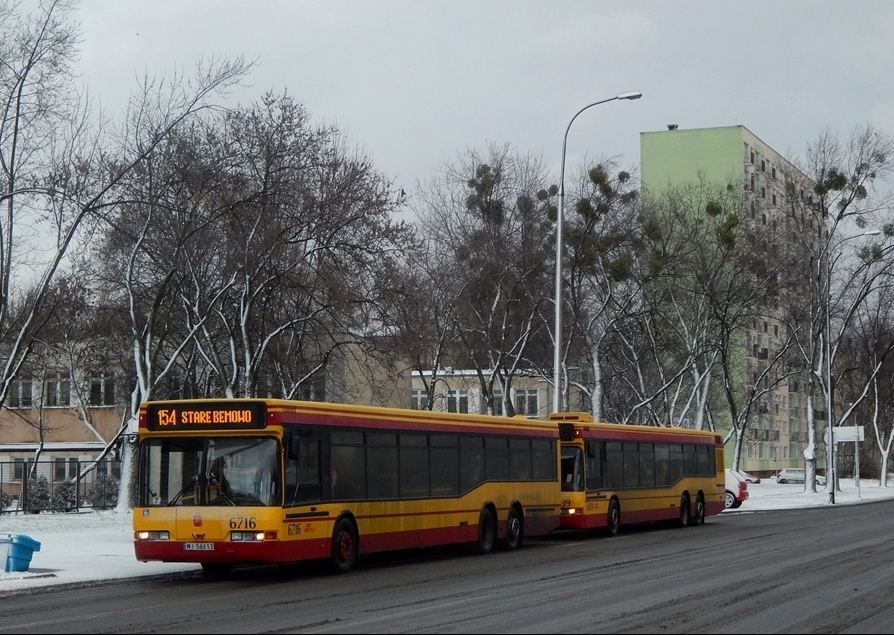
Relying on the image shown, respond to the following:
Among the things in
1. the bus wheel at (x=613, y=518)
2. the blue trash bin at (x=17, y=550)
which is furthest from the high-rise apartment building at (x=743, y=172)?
the blue trash bin at (x=17, y=550)

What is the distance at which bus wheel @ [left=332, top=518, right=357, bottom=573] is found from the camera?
66.3 ft

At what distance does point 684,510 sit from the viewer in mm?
35781

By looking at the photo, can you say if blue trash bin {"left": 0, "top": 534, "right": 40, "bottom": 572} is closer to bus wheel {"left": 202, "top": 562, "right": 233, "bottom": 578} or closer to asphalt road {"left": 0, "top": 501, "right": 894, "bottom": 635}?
asphalt road {"left": 0, "top": 501, "right": 894, "bottom": 635}

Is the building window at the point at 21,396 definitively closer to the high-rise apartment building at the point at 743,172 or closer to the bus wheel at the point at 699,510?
the bus wheel at the point at 699,510

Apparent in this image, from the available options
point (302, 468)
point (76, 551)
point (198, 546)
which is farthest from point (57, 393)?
point (198, 546)

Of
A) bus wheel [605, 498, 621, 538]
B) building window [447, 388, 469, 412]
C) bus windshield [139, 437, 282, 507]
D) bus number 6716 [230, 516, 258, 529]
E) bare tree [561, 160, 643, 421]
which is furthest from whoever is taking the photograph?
building window [447, 388, 469, 412]

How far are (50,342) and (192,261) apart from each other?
68.1 feet

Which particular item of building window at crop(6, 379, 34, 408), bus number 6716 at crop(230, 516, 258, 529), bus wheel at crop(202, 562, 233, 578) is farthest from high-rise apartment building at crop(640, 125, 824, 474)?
bus number 6716 at crop(230, 516, 258, 529)

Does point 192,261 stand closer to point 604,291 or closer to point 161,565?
point 161,565

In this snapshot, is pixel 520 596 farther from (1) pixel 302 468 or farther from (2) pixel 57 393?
(2) pixel 57 393

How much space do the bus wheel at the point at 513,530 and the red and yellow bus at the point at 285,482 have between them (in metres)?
2.45

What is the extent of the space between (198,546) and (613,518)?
46.7 feet

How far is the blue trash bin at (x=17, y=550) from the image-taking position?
1912cm

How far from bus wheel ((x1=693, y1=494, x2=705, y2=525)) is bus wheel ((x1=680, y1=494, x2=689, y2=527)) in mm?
561
